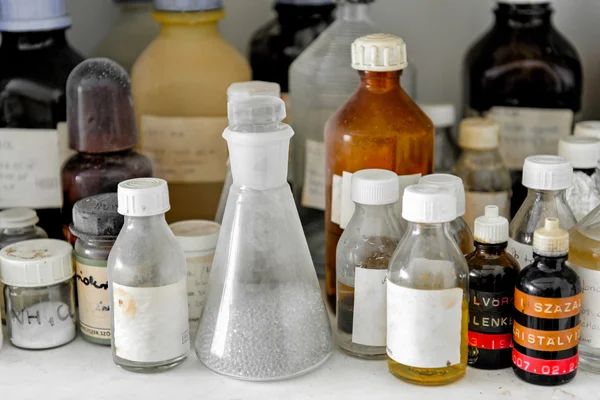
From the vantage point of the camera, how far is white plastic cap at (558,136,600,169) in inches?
31.3

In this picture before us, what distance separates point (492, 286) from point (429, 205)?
96 millimetres

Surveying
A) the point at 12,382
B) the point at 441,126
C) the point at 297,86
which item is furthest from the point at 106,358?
the point at 441,126

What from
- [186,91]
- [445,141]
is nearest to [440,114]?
[445,141]

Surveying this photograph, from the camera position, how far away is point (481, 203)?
2.88ft

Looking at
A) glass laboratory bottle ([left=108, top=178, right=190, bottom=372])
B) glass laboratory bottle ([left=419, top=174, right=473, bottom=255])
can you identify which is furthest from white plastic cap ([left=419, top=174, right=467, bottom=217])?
glass laboratory bottle ([left=108, top=178, right=190, bottom=372])

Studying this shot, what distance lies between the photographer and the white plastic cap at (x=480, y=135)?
871 mm

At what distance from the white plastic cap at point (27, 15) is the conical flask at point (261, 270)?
0.27m

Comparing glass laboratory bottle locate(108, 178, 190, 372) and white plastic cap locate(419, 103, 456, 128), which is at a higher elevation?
white plastic cap locate(419, 103, 456, 128)

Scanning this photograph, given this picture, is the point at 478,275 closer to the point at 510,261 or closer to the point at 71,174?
the point at 510,261

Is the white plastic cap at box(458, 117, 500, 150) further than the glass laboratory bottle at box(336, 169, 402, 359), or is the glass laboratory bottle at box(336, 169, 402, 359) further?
the white plastic cap at box(458, 117, 500, 150)

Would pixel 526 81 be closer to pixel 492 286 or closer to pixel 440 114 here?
pixel 440 114

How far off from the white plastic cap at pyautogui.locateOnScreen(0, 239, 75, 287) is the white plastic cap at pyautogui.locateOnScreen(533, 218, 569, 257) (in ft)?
1.31

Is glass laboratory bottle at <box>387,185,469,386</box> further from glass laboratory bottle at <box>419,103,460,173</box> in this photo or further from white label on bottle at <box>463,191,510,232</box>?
glass laboratory bottle at <box>419,103,460,173</box>

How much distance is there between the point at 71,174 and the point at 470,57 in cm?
45
